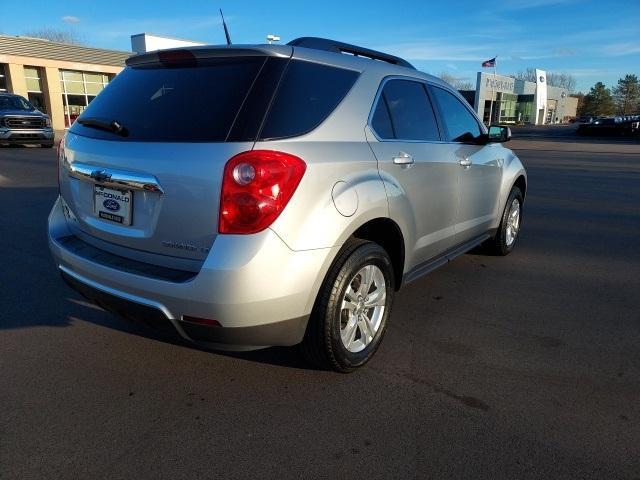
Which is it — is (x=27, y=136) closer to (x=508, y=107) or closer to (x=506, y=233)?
(x=506, y=233)

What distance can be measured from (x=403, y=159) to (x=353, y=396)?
1.46 meters

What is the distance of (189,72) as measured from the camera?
8.82 feet

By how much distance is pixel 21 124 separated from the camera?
1739 cm

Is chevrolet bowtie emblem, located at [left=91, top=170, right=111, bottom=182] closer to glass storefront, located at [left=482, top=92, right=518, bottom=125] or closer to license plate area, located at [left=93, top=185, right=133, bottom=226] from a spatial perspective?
license plate area, located at [left=93, top=185, right=133, bottom=226]

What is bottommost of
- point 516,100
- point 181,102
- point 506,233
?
point 506,233

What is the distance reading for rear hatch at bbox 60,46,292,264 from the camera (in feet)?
7.61

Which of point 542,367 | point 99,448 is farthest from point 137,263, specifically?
point 542,367

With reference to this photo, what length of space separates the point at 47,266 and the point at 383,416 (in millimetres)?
3695

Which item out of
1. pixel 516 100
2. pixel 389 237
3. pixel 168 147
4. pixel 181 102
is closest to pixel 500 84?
pixel 516 100

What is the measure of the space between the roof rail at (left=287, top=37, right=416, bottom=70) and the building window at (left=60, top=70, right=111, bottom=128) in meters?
33.1

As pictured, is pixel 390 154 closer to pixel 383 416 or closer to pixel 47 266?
pixel 383 416

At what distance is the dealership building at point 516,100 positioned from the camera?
2448 inches

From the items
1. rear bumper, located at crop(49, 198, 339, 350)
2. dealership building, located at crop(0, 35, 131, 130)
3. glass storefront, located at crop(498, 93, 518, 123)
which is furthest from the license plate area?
glass storefront, located at crop(498, 93, 518, 123)

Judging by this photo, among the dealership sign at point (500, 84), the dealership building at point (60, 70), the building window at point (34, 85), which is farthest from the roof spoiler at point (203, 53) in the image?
the dealership sign at point (500, 84)
